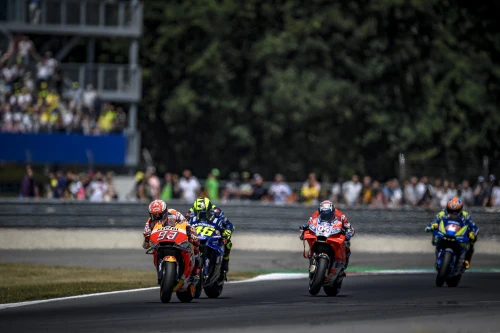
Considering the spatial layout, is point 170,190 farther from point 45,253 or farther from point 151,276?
point 151,276

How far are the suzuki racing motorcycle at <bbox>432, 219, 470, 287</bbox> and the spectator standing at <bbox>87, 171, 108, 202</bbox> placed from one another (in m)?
13.5

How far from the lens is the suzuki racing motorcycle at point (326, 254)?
16.6 meters

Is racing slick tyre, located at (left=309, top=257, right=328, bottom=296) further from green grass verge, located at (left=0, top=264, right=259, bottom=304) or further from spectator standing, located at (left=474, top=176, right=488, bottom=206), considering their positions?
spectator standing, located at (left=474, top=176, right=488, bottom=206)

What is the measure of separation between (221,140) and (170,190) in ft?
65.5

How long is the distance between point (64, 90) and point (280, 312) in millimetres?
25052

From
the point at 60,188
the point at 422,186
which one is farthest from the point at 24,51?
the point at 422,186

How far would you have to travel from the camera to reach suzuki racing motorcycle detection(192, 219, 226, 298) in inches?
647

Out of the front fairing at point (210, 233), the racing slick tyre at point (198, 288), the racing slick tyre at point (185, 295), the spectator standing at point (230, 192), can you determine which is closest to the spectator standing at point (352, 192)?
the spectator standing at point (230, 192)

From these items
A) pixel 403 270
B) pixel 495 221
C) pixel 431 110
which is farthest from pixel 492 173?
pixel 431 110

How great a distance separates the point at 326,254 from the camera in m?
16.7

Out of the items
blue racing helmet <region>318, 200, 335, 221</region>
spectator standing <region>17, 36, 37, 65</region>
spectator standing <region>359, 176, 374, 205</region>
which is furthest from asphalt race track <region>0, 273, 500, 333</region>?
spectator standing <region>17, 36, 37, 65</region>

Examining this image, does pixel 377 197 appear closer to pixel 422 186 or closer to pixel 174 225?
pixel 422 186

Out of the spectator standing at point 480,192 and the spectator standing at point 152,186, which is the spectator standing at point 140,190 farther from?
the spectator standing at point 480,192

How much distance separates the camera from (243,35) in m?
53.2
